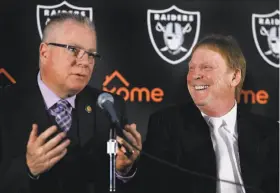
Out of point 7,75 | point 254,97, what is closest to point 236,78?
point 254,97

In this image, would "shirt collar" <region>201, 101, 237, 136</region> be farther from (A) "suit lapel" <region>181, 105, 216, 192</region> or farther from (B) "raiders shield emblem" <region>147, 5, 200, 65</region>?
(B) "raiders shield emblem" <region>147, 5, 200, 65</region>

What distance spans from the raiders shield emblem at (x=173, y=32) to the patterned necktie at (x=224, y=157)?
44 cm

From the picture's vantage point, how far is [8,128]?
2.85 metres

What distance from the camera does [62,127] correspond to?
2.93 metres

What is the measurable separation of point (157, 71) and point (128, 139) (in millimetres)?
492

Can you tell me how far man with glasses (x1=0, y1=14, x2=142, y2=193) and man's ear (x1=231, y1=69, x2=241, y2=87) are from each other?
2.13 feet

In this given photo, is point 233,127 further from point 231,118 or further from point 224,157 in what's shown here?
point 224,157

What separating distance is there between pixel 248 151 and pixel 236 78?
0.43 metres

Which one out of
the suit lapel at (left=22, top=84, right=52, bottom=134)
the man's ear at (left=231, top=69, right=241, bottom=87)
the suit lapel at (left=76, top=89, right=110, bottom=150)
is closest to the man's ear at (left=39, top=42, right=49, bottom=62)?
the suit lapel at (left=22, top=84, right=52, bottom=134)

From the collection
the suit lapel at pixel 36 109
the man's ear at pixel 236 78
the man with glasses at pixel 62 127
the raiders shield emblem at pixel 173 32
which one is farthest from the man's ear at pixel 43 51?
the man's ear at pixel 236 78

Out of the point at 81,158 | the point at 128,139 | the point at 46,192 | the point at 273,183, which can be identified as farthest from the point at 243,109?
the point at 46,192

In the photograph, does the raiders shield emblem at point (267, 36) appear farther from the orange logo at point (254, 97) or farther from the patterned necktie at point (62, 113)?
the patterned necktie at point (62, 113)

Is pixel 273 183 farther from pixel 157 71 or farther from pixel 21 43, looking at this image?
pixel 21 43

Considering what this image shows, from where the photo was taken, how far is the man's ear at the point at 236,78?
10.4 feet
